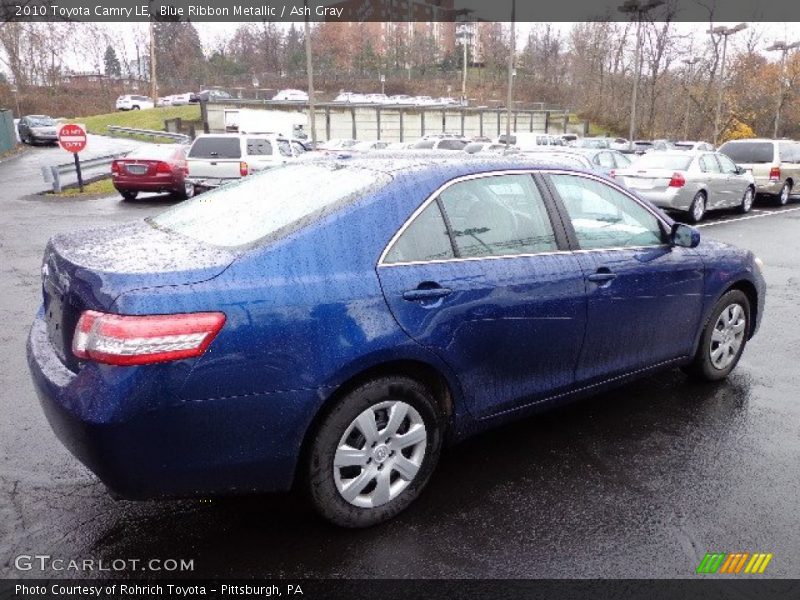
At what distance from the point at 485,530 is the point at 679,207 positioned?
12584mm

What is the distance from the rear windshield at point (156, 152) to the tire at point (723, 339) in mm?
15684

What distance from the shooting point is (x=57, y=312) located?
2861mm

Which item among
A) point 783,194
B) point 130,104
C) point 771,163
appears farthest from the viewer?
point 130,104

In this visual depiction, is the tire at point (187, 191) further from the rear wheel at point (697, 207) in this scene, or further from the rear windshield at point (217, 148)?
the rear wheel at point (697, 207)

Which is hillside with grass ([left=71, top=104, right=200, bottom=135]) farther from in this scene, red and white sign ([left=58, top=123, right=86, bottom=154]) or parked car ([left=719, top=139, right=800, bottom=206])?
parked car ([left=719, top=139, right=800, bottom=206])

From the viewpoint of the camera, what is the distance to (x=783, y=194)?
1873 cm

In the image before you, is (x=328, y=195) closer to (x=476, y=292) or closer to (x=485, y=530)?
(x=476, y=292)

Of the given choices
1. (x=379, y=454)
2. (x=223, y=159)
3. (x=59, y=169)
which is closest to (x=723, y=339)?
(x=379, y=454)

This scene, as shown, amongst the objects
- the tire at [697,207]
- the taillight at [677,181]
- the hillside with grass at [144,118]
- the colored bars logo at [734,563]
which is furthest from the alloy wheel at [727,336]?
the hillside with grass at [144,118]

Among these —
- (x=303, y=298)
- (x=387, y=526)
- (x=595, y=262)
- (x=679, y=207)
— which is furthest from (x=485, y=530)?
(x=679, y=207)

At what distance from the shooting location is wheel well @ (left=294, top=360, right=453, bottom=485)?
2.84 metres

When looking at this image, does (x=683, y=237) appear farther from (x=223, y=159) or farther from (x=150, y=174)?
(x=150, y=174)

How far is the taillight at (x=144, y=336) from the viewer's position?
95.4 inches

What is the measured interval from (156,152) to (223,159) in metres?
2.54
